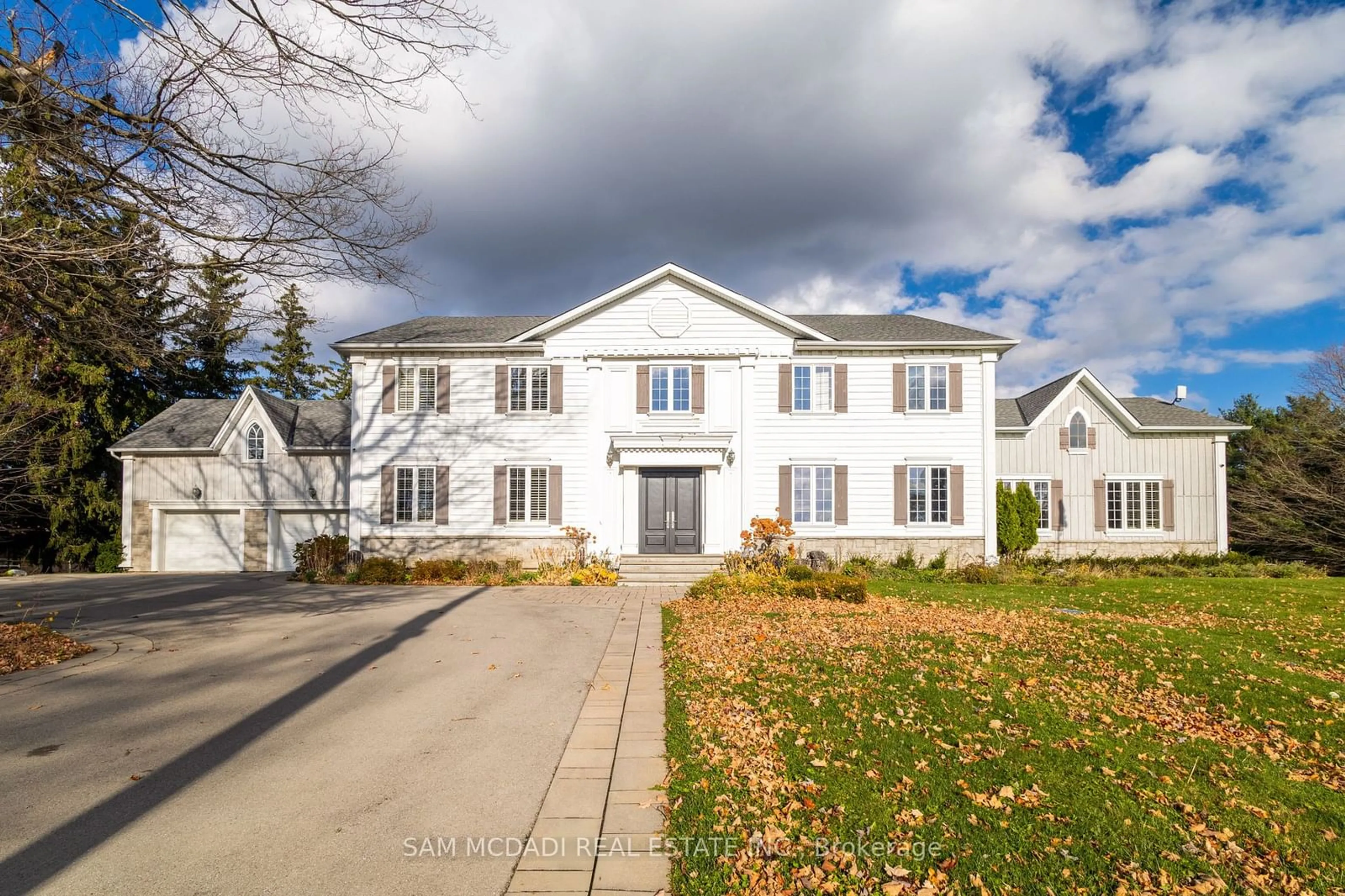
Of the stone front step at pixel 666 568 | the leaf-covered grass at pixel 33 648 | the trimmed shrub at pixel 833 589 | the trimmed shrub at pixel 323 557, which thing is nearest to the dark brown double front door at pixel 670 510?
the stone front step at pixel 666 568

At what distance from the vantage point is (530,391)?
65.9ft

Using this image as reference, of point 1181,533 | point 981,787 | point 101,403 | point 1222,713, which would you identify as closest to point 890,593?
point 1222,713

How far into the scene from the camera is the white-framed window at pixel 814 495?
1941 cm

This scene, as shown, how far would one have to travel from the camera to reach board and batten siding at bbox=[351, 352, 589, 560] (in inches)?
779

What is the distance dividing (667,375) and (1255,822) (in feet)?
54.9

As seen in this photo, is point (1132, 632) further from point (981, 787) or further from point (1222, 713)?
point (981, 787)

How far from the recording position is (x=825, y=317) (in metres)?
22.5

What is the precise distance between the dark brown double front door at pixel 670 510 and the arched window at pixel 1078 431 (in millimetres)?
13463

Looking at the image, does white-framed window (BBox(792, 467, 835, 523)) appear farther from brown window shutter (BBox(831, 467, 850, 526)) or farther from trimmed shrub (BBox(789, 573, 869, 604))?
trimmed shrub (BBox(789, 573, 869, 604))

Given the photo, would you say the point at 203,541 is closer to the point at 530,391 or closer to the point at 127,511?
the point at 127,511

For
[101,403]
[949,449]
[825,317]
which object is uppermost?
[825,317]

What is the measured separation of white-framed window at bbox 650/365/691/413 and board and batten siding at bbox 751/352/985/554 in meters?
2.06

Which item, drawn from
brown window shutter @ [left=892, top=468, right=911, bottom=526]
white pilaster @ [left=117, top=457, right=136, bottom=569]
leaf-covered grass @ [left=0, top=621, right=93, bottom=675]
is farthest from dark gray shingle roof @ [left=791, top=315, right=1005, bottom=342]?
white pilaster @ [left=117, top=457, right=136, bottom=569]

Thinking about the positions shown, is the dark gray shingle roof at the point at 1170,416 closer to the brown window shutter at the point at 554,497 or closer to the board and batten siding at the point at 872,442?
the board and batten siding at the point at 872,442
